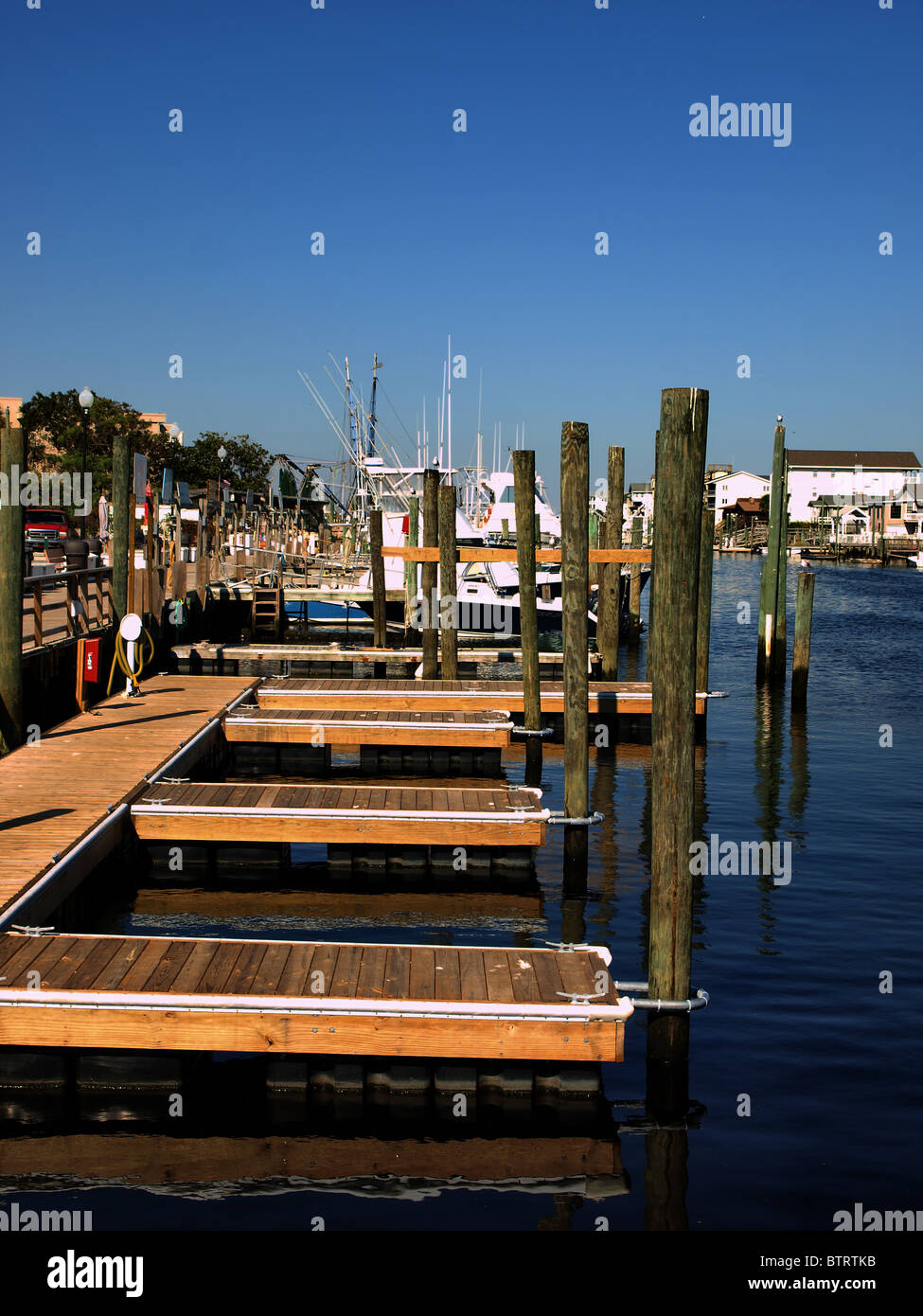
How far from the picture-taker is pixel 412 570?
33656mm

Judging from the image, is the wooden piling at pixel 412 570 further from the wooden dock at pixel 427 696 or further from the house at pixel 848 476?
the house at pixel 848 476

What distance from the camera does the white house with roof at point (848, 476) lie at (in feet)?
465

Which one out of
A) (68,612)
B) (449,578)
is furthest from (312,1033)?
(449,578)

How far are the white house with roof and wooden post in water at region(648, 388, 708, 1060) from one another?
443ft

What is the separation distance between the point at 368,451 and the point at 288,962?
61.5m

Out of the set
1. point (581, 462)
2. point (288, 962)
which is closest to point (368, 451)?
point (581, 462)

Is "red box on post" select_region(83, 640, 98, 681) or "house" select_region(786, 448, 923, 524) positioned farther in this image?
"house" select_region(786, 448, 923, 524)

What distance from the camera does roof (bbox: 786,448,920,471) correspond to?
486 ft

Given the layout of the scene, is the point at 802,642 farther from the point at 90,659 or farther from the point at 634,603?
the point at 634,603

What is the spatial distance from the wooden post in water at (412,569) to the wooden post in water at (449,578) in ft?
22.4

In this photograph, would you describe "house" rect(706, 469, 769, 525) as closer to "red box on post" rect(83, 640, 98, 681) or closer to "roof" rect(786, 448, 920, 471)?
"roof" rect(786, 448, 920, 471)

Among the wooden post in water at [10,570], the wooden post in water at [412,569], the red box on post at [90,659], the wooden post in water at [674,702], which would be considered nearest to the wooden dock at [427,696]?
the red box on post at [90,659]

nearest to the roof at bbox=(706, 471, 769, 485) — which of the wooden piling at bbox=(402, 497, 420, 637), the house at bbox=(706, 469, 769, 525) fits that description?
the house at bbox=(706, 469, 769, 525)
